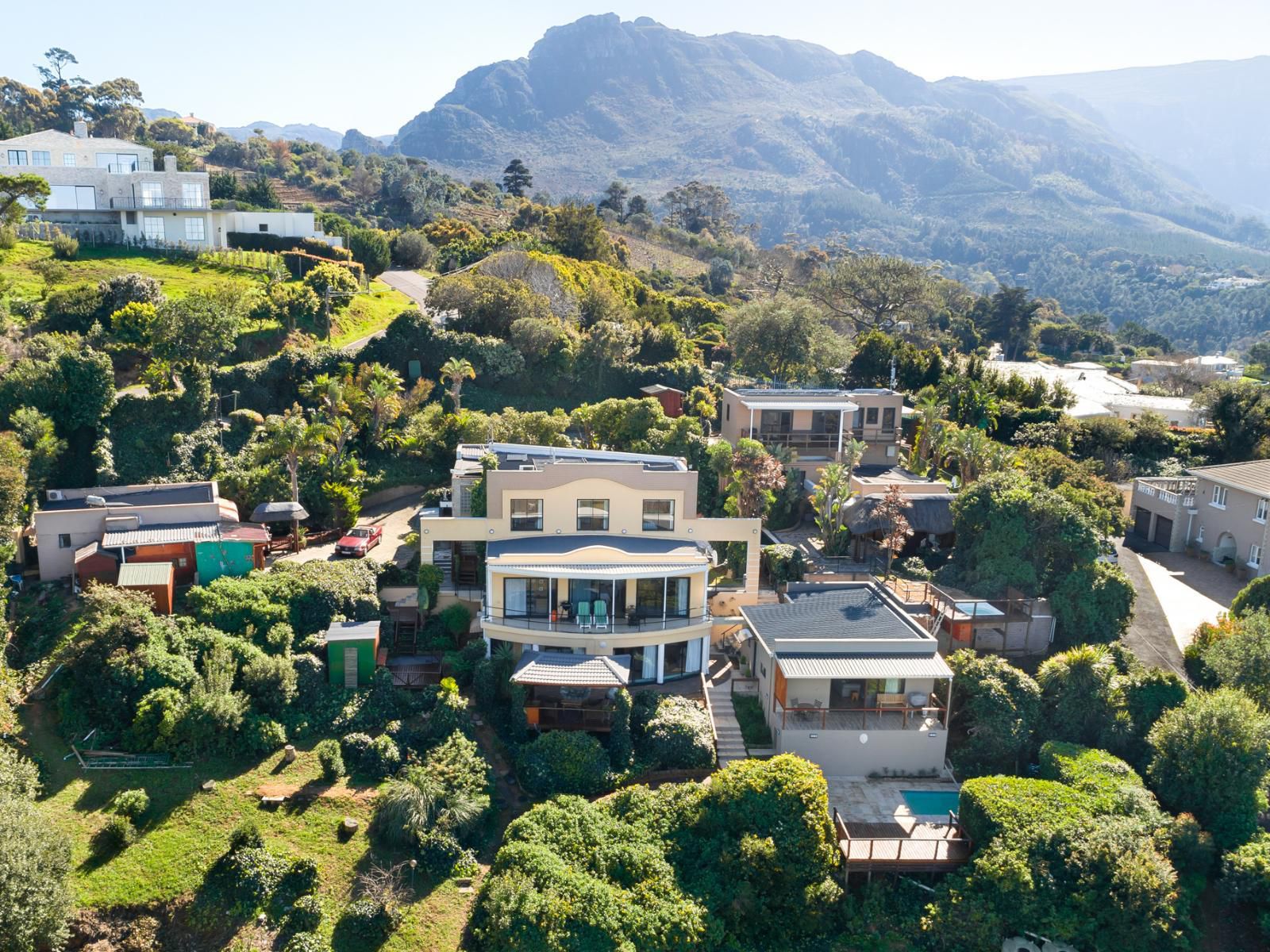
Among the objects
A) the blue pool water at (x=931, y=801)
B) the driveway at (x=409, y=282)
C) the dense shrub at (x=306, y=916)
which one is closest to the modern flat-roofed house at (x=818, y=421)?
the blue pool water at (x=931, y=801)

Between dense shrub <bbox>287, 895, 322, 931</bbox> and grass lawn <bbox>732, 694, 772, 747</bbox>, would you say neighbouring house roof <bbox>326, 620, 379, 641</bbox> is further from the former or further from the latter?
grass lawn <bbox>732, 694, 772, 747</bbox>

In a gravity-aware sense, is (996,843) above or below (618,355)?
below

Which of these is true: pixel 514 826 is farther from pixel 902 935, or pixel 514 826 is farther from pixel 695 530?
pixel 695 530

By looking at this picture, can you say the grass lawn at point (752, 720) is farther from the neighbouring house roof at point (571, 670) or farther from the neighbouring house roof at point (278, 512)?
the neighbouring house roof at point (278, 512)

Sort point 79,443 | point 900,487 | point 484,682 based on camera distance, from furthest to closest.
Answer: point 900,487 < point 79,443 < point 484,682

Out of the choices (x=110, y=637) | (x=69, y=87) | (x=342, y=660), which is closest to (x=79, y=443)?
(x=110, y=637)

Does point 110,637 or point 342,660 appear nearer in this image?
point 110,637
